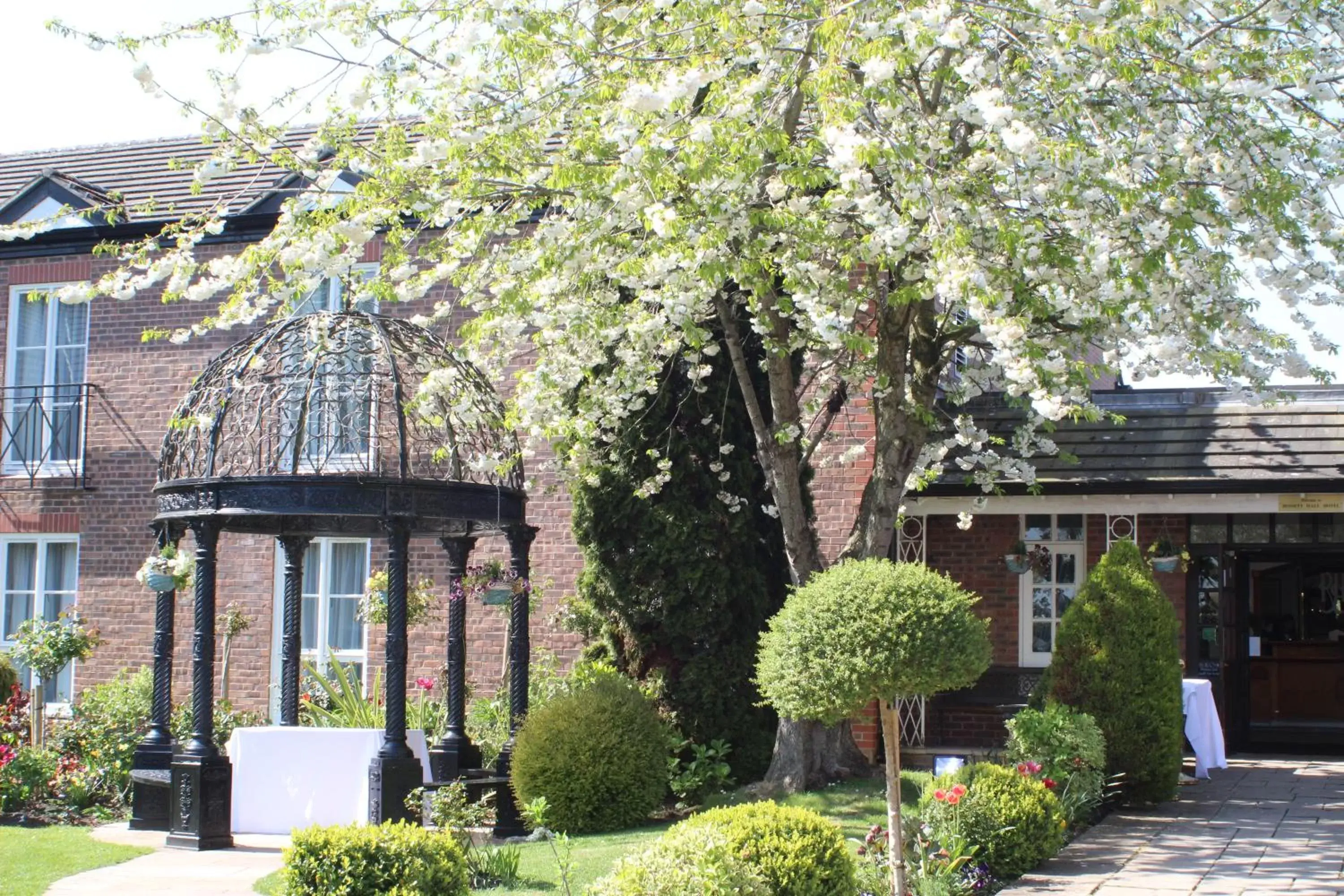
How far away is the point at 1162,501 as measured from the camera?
13734mm

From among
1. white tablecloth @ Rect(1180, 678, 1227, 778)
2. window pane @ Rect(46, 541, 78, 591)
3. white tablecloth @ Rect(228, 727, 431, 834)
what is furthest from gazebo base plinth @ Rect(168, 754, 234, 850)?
white tablecloth @ Rect(1180, 678, 1227, 778)

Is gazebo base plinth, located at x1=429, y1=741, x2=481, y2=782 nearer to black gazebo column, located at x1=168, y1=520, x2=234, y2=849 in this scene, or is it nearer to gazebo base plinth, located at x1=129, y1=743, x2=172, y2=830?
black gazebo column, located at x1=168, y1=520, x2=234, y2=849

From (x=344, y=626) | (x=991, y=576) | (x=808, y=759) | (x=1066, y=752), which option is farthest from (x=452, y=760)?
(x=991, y=576)

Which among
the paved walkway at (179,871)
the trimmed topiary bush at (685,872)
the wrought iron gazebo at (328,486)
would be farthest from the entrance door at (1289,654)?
the trimmed topiary bush at (685,872)

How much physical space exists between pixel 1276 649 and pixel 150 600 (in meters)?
12.7

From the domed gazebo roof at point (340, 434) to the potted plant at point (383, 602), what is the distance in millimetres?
2508

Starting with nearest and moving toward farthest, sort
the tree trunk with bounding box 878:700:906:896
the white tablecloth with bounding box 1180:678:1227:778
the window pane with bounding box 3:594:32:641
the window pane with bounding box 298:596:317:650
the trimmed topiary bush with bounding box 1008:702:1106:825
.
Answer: the tree trunk with bounding box 878:700:906:896 < the trimmed topiary bush with bounding box 1008:702:1106:825 < the white tablecloth with bounding box 1180:678:1227:778 < the window pane with bounding box 298:596:317:650 < the window pane with bounding box 3:594:32:641

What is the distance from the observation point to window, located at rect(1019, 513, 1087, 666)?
15.0 m

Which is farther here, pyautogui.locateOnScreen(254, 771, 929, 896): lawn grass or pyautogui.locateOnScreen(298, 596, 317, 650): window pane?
pyautogui.locateOnScreen(298, 596, 317, 650): window pane

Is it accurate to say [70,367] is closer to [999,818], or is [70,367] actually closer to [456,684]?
[456,684]

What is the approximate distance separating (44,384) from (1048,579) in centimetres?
1092

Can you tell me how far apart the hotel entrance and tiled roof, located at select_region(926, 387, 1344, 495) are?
0.97 m

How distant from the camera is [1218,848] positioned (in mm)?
9398

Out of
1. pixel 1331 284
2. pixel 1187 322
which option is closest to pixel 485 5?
pixel 1187 322
